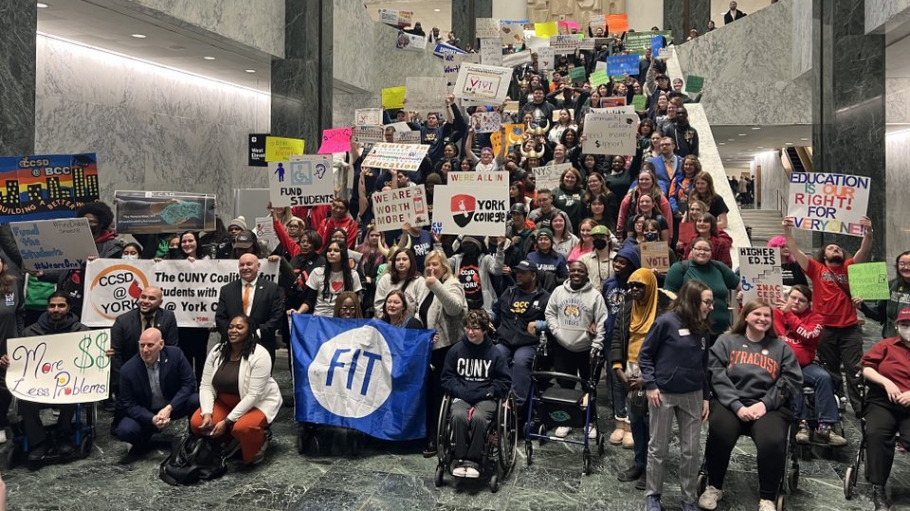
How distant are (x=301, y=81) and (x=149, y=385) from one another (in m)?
11.8

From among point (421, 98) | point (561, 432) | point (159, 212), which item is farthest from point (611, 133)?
point (159, 212)

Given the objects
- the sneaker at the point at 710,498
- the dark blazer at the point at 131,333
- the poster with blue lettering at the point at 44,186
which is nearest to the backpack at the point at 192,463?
the dark blazer at the point at 131,333

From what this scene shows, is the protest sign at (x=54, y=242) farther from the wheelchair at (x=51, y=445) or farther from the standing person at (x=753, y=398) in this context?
the standing person at (x=753, y=398)

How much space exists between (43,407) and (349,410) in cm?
309

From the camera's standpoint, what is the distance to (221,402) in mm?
7445

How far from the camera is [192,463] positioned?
6918 millimetres

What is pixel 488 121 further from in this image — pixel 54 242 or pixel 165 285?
pixel 54 242

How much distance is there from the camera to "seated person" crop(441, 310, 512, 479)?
679 centimetres

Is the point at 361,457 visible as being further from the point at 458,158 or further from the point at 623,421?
the point at 458,158

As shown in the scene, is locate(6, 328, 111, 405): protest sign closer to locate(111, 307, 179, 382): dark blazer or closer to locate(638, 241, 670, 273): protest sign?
locate(111, 307, 179, 382): dark blazer

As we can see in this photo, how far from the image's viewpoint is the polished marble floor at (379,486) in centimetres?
638

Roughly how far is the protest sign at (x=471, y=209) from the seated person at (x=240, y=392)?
2766 mm

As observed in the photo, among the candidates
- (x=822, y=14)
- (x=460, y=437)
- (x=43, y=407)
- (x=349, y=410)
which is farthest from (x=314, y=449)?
(x=822, y=14)

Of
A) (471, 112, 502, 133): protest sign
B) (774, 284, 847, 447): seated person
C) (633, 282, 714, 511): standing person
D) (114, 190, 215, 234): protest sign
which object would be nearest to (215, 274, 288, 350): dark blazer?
(114, 190, 215, 234): protest sign
